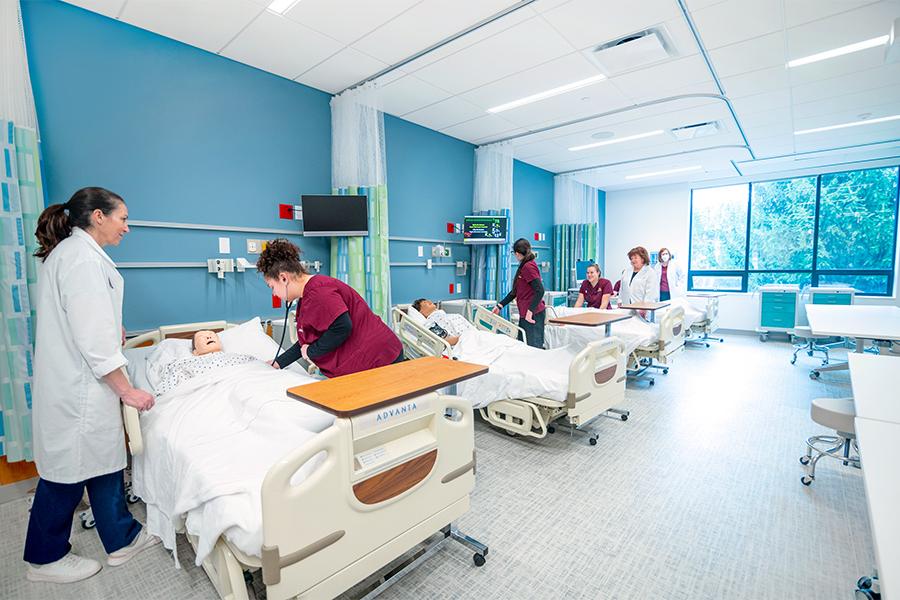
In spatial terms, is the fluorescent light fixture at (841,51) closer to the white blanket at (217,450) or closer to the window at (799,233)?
the white blanket at (217,450)

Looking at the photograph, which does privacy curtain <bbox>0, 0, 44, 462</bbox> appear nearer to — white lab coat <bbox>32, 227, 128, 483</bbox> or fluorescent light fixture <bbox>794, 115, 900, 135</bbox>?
white lab coat <bbox>32, 227, 128, 483</bbox>

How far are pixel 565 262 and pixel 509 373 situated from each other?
463cm

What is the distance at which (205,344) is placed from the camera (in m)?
2.58

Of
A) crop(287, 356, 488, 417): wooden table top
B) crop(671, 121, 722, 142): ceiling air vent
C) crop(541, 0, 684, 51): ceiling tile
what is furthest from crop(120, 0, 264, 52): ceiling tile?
crop(671, 121, 722, 142): ceiling air vent

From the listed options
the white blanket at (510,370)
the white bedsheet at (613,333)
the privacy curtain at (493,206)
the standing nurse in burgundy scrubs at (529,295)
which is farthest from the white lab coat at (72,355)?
the privacy curtain at (493,206)

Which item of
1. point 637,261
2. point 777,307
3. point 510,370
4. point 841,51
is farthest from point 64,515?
point 777,307

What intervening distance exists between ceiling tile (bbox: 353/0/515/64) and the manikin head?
2.28 metres

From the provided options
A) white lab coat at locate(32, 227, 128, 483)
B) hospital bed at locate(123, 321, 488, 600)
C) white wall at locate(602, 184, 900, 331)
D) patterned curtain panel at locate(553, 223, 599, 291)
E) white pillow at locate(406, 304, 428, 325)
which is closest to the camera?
hospital bed at locate(123, 321, 488, 600)

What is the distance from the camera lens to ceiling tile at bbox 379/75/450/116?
3723 mm

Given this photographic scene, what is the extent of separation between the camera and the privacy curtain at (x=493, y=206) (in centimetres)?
543

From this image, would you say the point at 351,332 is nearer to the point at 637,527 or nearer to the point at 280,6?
the point at 637,527

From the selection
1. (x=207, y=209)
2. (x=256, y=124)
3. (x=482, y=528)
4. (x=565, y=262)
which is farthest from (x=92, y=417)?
(x=565, y=262)

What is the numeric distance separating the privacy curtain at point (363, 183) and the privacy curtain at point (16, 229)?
200 centimetres

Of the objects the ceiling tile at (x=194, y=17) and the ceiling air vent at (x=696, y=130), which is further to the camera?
the ceiling air vent at (x=696, y=130)
